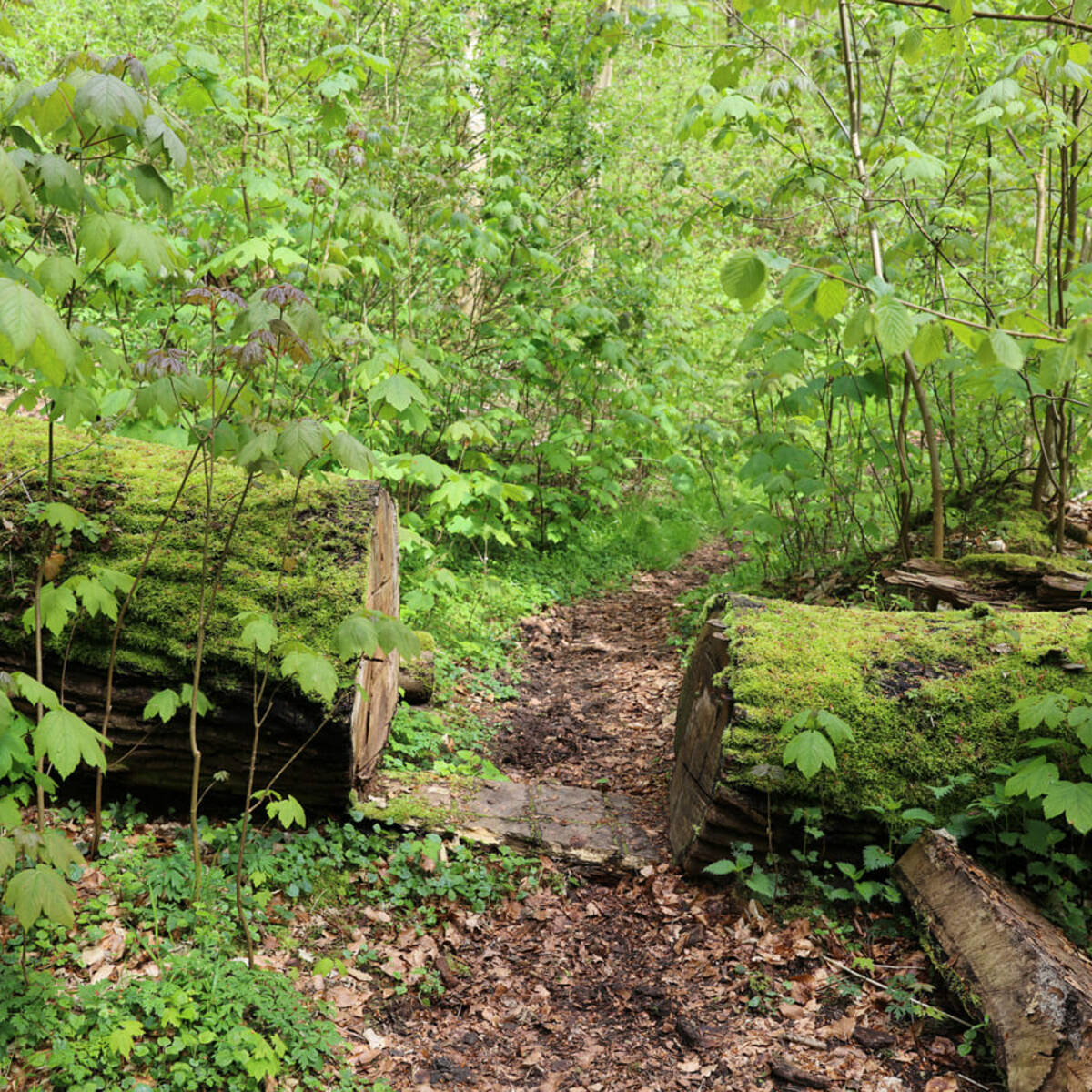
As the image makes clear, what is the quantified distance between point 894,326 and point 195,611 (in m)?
2.66

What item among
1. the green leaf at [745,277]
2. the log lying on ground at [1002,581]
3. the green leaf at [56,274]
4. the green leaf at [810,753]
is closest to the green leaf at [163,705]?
the green leaf at [56,274]

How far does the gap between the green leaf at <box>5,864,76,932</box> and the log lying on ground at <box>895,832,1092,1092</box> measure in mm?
2421

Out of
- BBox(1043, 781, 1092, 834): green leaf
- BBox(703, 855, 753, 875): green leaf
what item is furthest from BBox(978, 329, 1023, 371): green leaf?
BBox(703, 855, 753, 875): green leaf

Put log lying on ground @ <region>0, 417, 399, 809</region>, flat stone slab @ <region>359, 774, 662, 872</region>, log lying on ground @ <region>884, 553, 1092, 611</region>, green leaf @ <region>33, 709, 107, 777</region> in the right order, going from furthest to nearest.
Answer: log lying on ground @ <region>884, 553, 1092, 611</region>
flat stone slab @ <region>359, 774, 662, 872</region>
log lying on ground @ <region>0, 417, 399, 809</region>
green leaf @ <region>33, 709, 107, 777</region>

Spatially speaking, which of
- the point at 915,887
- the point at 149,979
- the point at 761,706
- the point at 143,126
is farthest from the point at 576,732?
the point at 143,126

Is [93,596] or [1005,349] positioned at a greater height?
[1005,349]

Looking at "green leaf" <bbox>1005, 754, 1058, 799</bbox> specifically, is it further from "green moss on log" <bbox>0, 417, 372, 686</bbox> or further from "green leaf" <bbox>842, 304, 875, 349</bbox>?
"green moss on log" <bbox>0, 417, 372, 686</bbox>

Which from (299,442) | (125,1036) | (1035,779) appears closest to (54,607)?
(299,442)

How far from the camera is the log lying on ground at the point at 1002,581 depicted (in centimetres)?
406

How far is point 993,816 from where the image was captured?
275 cm

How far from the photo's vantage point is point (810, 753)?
110 inches

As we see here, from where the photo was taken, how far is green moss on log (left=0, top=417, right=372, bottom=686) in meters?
3.16

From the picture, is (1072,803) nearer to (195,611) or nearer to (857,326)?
(857,326)

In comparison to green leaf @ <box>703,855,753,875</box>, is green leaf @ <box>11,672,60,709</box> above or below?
above
